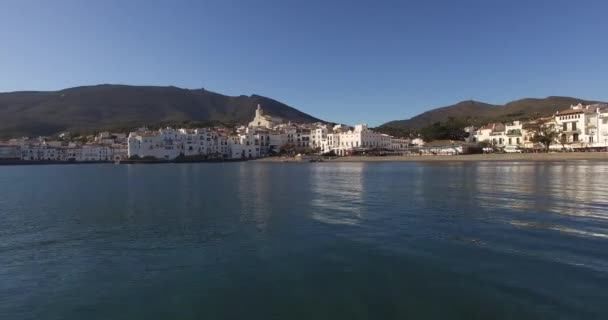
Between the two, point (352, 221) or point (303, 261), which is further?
point (352, 221)

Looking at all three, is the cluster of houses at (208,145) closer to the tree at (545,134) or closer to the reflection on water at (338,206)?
the tree at (545,134)

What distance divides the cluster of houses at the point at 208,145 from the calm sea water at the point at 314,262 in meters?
93.2

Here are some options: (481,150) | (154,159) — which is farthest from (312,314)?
(154,159)

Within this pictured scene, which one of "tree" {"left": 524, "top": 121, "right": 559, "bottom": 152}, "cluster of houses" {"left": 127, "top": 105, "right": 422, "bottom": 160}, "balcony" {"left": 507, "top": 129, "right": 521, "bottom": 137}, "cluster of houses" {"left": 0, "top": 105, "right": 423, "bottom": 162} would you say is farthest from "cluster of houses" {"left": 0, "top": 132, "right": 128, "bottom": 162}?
"tree" {"left": 524, "top": 121, "right": 559, "bottom": 152}

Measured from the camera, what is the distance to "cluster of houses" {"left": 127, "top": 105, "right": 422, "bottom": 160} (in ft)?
377

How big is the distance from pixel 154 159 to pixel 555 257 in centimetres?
11310

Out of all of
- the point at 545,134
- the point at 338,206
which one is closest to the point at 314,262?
the point at 338,206

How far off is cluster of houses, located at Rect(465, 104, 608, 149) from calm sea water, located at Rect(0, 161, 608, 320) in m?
65.1

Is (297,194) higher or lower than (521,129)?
lower

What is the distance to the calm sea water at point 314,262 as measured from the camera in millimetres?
7711

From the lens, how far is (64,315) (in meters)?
7.65

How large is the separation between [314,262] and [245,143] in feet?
374

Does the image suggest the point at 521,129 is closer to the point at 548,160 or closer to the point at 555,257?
the point at 548,160

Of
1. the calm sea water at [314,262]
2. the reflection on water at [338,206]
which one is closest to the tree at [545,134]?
the reflection on water at [338,206]
